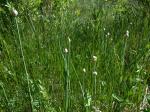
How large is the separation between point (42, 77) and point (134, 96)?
0.54 metres

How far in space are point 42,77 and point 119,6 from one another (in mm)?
2185

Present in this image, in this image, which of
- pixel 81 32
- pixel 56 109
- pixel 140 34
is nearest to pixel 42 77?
pixel 56 109

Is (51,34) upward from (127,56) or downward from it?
upward

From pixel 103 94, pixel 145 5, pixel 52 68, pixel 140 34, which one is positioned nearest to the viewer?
pixel 103 94

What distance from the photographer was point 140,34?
10.7ft

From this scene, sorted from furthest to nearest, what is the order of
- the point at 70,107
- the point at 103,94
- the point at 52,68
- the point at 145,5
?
the point at 145,5
the point at 52,68
the point at 103,94
the point at 70,107

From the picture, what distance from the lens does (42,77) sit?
2215 mm

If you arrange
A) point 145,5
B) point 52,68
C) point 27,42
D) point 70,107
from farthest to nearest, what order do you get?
point 145,5, point 27,42, point 52,68, point 70,107

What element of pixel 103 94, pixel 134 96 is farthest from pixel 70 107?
pixel 134 96

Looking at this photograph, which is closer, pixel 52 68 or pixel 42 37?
pixel 52 68

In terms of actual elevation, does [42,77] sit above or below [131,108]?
above

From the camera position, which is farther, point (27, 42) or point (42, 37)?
point (42, 37)

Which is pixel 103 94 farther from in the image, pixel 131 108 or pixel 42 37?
pixel 42 37

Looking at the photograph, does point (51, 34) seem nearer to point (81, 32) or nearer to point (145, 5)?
point (81, 32)
